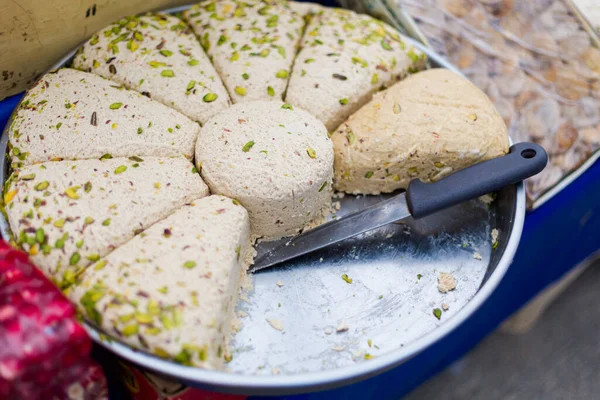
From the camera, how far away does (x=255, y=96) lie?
1.45m

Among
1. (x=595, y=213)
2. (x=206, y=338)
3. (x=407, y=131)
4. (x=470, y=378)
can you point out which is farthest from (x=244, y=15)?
(x=470, y=378)

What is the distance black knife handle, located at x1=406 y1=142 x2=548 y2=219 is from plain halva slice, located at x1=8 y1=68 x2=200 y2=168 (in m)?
0.59

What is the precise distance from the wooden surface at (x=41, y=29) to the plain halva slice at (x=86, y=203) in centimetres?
40

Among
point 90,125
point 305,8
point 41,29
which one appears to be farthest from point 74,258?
point 305,8

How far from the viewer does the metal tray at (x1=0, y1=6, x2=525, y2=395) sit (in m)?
1.02

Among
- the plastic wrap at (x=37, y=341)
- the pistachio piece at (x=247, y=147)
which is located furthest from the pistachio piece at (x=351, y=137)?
the plastic wrap at (x=37, y=341)

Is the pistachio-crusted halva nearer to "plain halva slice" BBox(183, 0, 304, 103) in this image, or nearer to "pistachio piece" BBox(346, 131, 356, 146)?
"plain halva slice" BBox(183, 0, 304, 103)

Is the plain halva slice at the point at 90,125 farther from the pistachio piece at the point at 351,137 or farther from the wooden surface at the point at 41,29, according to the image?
the pistachio piece at the point at 351,137

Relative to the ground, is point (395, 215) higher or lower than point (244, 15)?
lower

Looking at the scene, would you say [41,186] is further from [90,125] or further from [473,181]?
[473,181]

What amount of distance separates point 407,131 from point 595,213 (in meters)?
0.93

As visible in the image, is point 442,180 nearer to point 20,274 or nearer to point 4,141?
point 20,274

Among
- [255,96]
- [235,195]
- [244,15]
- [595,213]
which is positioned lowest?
[595,213]

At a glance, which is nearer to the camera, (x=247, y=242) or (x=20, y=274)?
(x=20, y=274)
